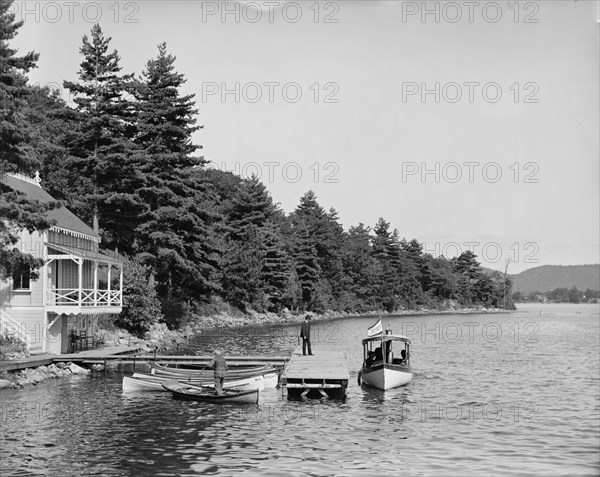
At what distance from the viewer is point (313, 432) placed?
23000 mm

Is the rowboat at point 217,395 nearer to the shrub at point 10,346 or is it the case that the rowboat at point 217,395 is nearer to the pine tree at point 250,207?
the shrub at point 10,346

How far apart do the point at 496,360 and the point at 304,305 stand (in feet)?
227

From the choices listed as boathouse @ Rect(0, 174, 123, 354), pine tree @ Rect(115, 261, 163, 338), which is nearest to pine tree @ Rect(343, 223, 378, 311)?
pine tree @ Rect(115, 261, 163, 338)

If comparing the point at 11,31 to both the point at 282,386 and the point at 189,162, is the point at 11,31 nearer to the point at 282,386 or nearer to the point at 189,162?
the point at 282,386

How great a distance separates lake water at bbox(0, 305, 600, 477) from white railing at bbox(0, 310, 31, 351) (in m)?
4.17

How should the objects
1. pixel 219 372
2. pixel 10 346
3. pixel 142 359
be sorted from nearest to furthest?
pixel 219 372 < pixel 10 346 < pixel 142 359

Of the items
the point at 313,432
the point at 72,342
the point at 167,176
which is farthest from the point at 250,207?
the point at 313,432

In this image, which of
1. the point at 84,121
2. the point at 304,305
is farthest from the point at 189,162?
the point at 304,305

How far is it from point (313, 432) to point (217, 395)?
6.56m

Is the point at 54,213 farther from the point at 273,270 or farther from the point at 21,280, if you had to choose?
the point at 273,270

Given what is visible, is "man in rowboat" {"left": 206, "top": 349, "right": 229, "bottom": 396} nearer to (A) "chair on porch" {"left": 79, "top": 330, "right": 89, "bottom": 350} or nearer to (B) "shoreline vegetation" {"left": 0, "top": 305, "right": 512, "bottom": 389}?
(B) "shoreline vegetation" {"left": 0, "top": 305, "right": 512, "bottom": 389}

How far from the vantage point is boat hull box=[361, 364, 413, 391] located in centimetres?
3216

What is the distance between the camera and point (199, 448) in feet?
66.9

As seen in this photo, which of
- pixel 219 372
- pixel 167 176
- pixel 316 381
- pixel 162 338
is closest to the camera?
pixel 219 372
